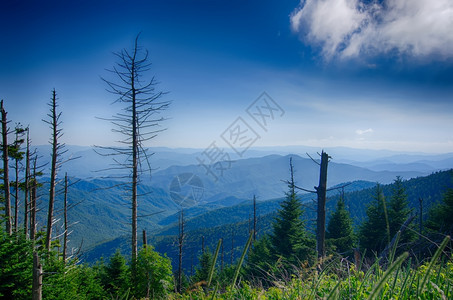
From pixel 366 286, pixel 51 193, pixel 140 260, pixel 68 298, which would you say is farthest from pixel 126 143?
pixel 366 286

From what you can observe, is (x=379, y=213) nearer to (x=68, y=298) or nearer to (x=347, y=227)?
(x=347, y=227)

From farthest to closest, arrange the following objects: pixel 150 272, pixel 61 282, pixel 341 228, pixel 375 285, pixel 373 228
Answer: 1. pixel 341 228
2. pixel 373 228
3. pixel 150 272
4. pixel 61 282
5. pixel 375 285

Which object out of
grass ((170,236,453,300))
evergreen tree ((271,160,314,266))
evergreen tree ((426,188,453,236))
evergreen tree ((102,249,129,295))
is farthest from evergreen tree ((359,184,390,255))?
grass ((170,236,453,300))

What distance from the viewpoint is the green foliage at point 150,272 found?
947 centimetres

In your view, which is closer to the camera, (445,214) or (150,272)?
(150,272)

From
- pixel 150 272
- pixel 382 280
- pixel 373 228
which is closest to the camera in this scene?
pixel 382 280

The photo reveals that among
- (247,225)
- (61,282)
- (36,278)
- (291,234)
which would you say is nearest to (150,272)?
(61,282)

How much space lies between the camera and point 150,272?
9.59 metres

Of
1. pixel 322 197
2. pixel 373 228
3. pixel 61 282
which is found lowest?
pixel 373 228

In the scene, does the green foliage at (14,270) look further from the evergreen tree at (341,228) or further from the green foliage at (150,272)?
the evergreen tree at (341,228)

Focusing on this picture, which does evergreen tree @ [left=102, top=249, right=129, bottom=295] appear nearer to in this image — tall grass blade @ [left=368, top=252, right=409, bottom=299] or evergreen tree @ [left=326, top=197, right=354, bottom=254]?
tall grass blade @ [left=368, top=252, right=409, bottom=299]

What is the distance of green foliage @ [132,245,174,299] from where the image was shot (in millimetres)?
9469

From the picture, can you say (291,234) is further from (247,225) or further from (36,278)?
(247,225)

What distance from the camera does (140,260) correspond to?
33.4 feet
